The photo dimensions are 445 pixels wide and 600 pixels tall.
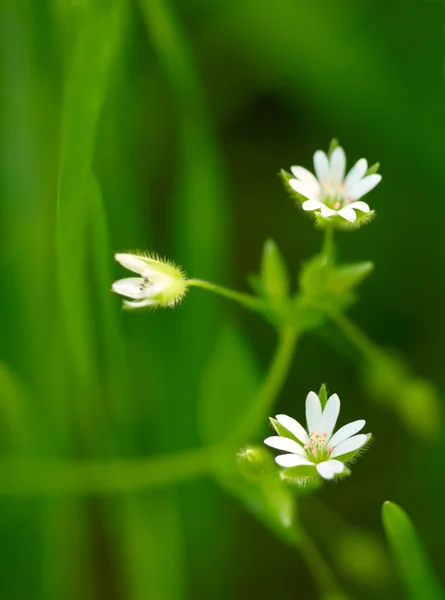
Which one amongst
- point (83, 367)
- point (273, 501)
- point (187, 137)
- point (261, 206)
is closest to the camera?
point (273, 501)

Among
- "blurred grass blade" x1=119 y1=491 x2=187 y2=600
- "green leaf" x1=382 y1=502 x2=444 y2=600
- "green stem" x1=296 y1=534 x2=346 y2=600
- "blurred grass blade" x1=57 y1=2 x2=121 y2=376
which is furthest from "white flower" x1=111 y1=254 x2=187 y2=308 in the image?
"green stem" x1=296 y1=534 x2=346 y2=600

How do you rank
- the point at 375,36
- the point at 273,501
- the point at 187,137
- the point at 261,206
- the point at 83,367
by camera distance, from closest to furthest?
the point at 273,501, the point at 83,367, the point at 187,137, the point at 375,36, the point at 261,206

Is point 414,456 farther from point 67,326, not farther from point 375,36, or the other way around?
point 375,36

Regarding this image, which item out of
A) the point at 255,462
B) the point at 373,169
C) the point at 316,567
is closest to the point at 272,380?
the point at 255,462

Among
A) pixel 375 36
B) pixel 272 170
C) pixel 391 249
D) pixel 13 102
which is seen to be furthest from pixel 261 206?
pixel 13 102

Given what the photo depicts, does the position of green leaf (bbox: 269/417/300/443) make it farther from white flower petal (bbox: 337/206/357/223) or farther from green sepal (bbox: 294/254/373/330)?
white flower petal (bbox: 337/206/357/223)

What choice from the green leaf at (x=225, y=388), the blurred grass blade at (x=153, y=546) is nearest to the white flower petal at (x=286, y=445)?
the green leaf at (x=225, y=388)

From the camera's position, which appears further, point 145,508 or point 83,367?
point 145,508

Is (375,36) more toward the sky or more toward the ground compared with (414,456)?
more toward the sky

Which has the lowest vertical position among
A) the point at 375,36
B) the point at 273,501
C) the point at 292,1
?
the point at 273,501
